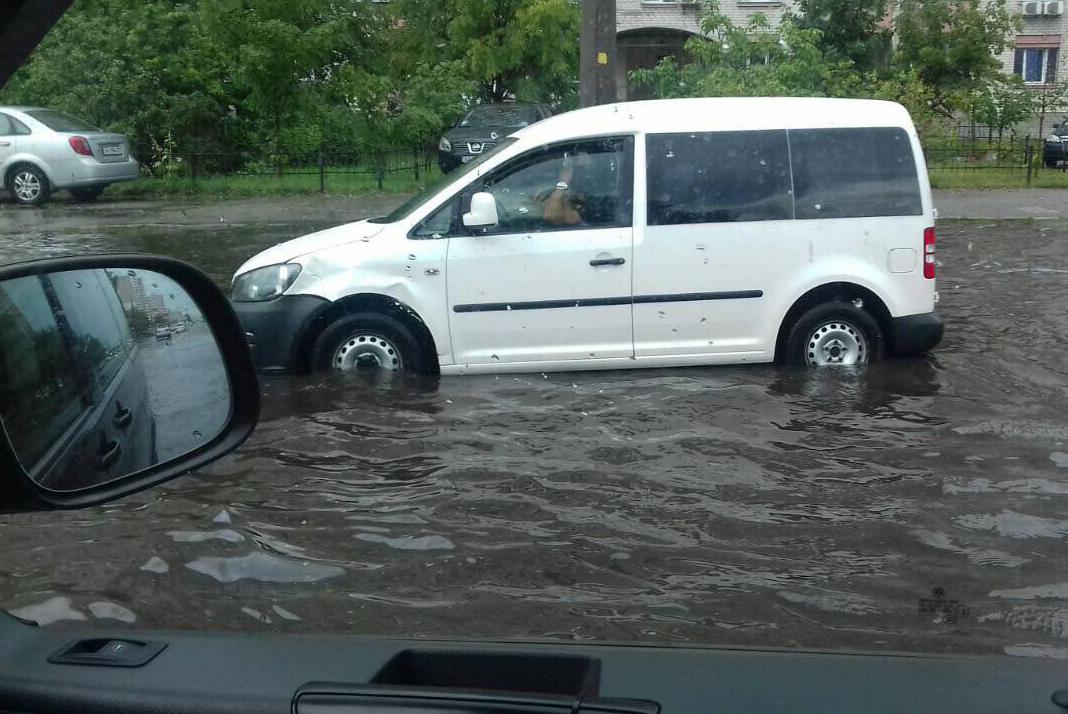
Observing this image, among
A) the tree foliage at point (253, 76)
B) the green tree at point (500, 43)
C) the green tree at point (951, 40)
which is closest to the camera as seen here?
the tree foliage at point (253, 76)

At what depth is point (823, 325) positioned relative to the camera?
27.0 ft

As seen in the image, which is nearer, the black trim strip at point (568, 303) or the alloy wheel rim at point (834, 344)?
the black trim strip at point (568, 303)

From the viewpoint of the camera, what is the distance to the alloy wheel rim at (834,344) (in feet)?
27.0

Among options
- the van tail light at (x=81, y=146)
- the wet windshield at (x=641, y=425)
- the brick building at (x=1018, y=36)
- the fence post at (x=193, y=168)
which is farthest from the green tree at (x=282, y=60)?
the brick building at (x=1018, y=36)

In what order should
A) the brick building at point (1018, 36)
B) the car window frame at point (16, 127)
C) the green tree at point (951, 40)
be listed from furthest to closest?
the brick building at point (1018, 36), the green tree at point (951, 40), the car window frame at point (16, 127)

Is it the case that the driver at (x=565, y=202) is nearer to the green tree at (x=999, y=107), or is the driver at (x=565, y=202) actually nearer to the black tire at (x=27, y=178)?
the black tire at (x=27, y=178)

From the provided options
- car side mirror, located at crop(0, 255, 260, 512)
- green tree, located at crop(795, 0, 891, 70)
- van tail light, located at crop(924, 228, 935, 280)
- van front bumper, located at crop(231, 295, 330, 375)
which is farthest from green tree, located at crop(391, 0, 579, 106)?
car side mirror, located at crop(0, 255, 260, 512)

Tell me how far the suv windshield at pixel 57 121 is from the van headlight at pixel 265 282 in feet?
44.2

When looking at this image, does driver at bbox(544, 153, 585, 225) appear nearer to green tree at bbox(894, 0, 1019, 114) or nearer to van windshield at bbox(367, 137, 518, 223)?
van windshield at bbox(367, 137, 518, 223)

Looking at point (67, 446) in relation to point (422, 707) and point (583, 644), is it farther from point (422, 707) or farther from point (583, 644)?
point (583, 644)

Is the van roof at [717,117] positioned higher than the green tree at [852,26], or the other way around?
the green tree at [852,26]

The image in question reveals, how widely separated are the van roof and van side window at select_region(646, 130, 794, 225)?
77mm

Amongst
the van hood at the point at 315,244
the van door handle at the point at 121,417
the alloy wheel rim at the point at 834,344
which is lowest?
the alloy wheel rim at the point at 834,344

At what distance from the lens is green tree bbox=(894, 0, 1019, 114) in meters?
29.2
